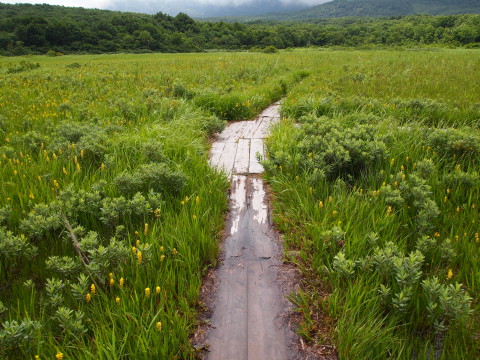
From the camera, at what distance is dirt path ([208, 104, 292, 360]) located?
7.04 feet

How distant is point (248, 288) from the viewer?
8.75ft

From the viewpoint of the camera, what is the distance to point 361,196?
3621 millimetres

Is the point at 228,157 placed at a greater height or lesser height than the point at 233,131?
lesser

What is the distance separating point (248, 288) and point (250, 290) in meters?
0.03

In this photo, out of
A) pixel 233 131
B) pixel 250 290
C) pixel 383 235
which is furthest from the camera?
pixel 233 131

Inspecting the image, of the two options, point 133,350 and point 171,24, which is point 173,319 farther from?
point 171,24

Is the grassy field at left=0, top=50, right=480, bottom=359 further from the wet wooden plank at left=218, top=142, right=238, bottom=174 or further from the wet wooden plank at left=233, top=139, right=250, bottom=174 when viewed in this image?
the wet wooden plank at left=233, top=139, right=250, bottom=174

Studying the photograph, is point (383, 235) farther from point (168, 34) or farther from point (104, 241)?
point (168, 34)

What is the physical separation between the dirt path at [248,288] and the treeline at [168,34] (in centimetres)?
5358

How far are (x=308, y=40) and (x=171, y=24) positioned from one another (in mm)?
41507

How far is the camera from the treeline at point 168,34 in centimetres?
5731

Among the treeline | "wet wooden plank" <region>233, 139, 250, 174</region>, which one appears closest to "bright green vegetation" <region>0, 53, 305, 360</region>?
"wet wooden plank" <region>233, 139, 250, 174</region>

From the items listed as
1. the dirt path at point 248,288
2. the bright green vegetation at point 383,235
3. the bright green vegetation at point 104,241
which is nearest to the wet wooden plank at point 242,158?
the dirt path at point 248,288

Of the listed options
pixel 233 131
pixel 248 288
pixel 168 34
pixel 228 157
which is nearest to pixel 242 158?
pixel 228 157
